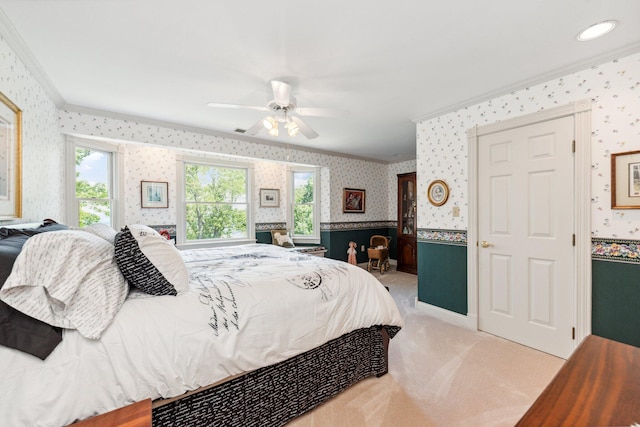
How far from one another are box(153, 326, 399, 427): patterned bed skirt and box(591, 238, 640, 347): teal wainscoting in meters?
1.67

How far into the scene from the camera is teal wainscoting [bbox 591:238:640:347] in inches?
80.2

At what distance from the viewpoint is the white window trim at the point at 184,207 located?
4.35 metres

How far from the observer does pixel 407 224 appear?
584 cm

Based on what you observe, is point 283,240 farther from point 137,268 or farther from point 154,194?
point 137,268

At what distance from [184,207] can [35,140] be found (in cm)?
220

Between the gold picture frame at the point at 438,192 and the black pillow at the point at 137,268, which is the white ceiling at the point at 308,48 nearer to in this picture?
the gold picture frame at the point at 438,192

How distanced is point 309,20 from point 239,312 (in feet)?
5.83

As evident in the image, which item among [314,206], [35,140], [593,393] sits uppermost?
[35,140]

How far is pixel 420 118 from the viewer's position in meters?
3.41

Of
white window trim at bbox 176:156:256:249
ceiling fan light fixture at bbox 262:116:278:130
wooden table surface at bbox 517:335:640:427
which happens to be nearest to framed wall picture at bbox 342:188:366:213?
white window trim at bbox 176:156:256:249

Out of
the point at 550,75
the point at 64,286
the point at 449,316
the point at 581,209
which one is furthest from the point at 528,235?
the point at 64,286

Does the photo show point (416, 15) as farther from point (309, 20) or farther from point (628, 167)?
point (628, 167)

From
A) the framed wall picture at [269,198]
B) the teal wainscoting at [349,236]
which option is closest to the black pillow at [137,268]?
the framed wall picture at [269,198]

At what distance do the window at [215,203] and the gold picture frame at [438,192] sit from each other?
316cm
